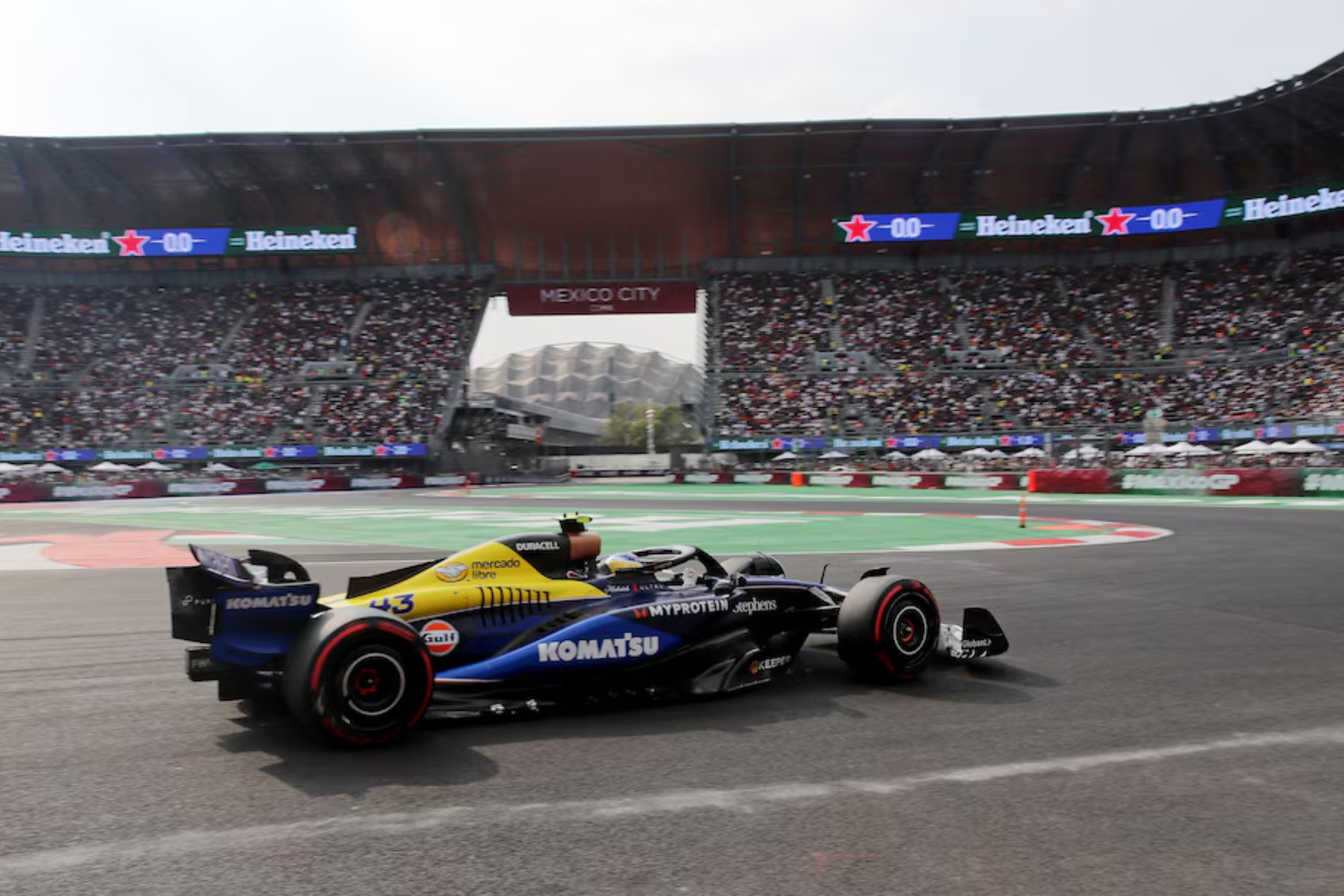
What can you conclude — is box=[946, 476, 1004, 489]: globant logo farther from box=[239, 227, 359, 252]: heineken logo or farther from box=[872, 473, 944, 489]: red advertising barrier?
box=[239, 227, 359, 252]: heineken logo

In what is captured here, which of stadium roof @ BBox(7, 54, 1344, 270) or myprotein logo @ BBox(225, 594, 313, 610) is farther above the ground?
stadium roof @ BBox(7, 54, 1344, 270)

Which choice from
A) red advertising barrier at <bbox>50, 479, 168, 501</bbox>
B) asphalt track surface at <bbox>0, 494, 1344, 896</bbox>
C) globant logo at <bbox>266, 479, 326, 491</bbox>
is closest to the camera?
asphalt track surface at <bbox>0, 494, 1344, 896</bbox>

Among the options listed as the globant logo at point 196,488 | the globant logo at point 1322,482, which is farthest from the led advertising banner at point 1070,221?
the globant logo at point 196,488

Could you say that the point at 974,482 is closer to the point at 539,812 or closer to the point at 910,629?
the point at 910,629

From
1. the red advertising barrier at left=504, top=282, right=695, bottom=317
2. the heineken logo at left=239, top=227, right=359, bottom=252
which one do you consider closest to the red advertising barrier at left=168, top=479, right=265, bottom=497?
the heineken logo at left=239, top=227, right=359, bottom=252

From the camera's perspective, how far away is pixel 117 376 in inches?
1841

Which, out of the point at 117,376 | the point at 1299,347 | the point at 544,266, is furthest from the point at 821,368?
the point at 117,376

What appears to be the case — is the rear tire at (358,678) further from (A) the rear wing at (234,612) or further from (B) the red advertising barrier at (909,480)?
(B) the red advertising barrier at (909,480)

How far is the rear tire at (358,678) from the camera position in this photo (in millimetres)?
4395

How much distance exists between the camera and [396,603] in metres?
5.19

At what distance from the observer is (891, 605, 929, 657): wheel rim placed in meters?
5.93

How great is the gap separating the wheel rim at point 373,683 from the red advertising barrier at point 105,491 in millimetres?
37174

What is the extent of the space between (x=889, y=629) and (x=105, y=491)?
125ft

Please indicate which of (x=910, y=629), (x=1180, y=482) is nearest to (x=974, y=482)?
(x=1180, y=482)
